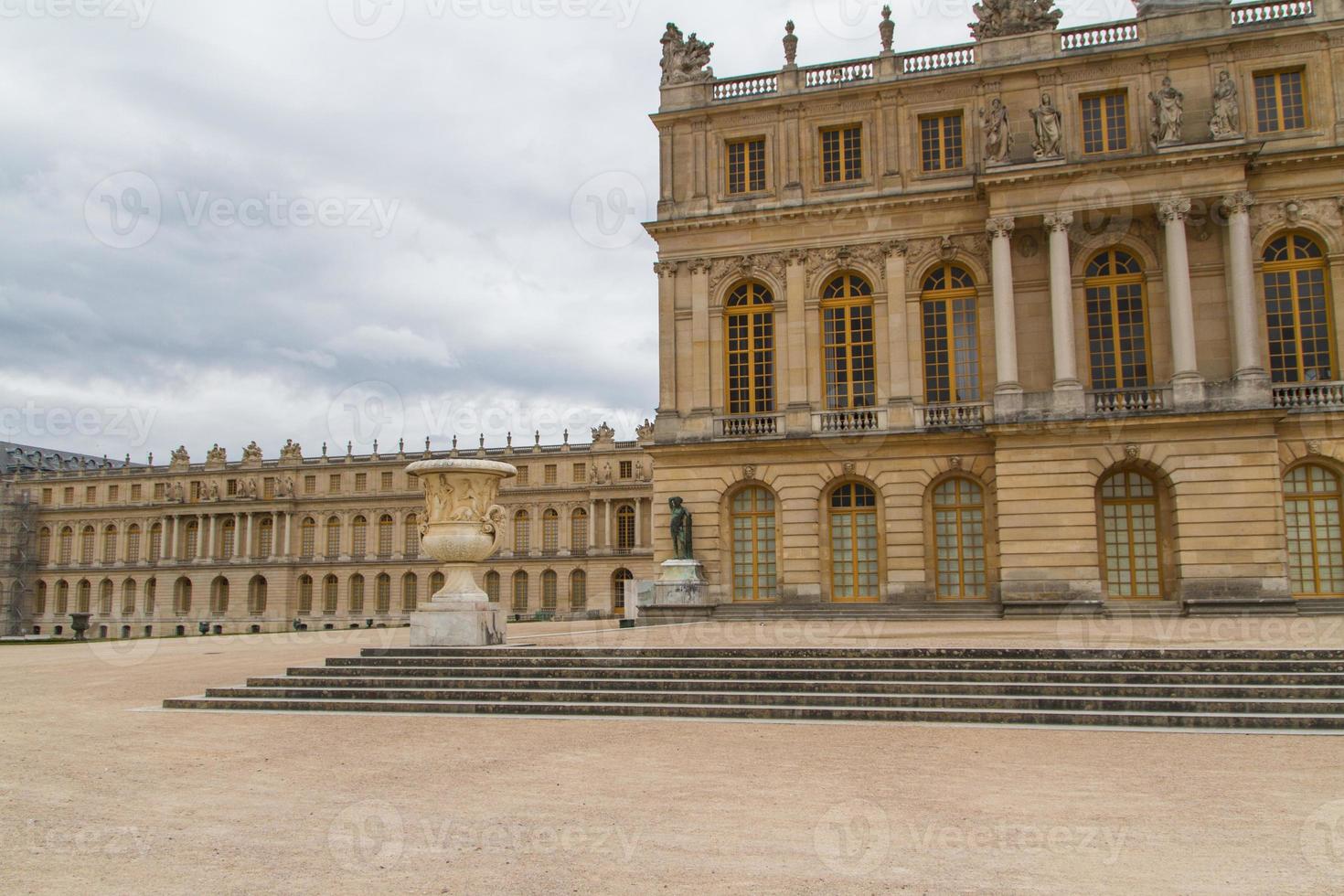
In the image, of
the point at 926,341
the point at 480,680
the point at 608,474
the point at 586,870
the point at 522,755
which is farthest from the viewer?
the point at 608,474

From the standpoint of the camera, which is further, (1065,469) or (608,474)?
(608,474)

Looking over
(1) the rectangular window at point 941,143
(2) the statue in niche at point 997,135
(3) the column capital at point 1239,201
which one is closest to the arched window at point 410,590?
(1) the rectangular window at point 941,143

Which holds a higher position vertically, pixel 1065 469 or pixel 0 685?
pixel 1065 469

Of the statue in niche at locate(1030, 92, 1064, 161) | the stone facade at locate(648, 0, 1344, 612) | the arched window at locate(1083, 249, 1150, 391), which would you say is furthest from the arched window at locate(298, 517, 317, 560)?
the statue in niche at locate(1030, 92, 1064, 161)

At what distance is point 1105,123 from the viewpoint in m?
31.3

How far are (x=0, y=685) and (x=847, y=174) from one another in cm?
2563

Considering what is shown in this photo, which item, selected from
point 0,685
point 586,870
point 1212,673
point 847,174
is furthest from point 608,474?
point 586,870

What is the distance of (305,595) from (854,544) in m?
76.4

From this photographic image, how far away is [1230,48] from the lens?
30.2 m

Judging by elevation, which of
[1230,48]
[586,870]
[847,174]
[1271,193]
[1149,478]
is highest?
[1230,48]

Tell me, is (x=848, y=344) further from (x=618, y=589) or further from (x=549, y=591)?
(x=549, y=591)

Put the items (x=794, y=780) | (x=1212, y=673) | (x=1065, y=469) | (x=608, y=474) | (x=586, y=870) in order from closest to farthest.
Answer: (x=586, y=870) → (x=794, y=780) → (x=1212, y=673) → (x=1065, y=469) → (x=608, y=474)

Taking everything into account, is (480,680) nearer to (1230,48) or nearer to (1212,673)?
(1212,673)

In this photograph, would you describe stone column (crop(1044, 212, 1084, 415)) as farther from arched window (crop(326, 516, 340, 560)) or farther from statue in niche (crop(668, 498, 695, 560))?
Answer: arched window (crop(326, 516, 340, 560))
